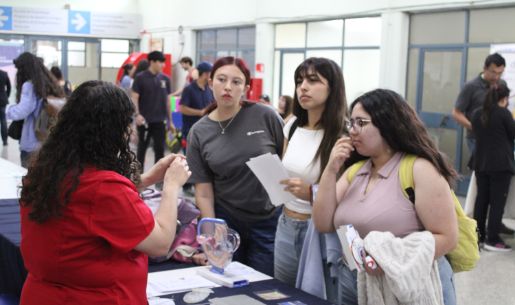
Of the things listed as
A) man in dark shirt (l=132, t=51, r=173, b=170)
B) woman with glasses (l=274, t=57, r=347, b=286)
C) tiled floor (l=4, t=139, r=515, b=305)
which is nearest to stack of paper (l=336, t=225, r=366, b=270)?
woman with glasses (l=274, t=57, r=347, b=286)

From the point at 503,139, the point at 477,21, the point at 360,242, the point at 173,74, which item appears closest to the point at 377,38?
the point at 477,21

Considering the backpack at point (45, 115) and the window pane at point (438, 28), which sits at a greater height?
the window pane at point (438, 28)

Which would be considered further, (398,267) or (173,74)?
(173,74)

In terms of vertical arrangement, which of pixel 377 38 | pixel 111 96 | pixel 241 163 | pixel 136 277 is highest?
pixel 377 38

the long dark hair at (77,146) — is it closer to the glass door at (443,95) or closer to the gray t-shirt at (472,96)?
the gray t-shirt at (472,96)

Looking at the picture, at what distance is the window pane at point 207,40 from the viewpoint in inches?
529

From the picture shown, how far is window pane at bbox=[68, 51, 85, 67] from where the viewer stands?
626 inches

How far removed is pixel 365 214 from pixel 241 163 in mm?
823

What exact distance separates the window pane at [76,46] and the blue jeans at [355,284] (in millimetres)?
14646

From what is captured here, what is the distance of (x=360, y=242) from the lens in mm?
2012

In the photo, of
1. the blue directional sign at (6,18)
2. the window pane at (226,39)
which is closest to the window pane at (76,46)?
the blue directional sign at (6,18)

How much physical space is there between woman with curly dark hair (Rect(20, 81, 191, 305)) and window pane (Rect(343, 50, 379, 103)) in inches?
295

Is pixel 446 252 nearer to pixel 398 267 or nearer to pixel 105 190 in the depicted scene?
pixel 398 267

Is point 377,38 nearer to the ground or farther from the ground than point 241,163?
farther from the ground
